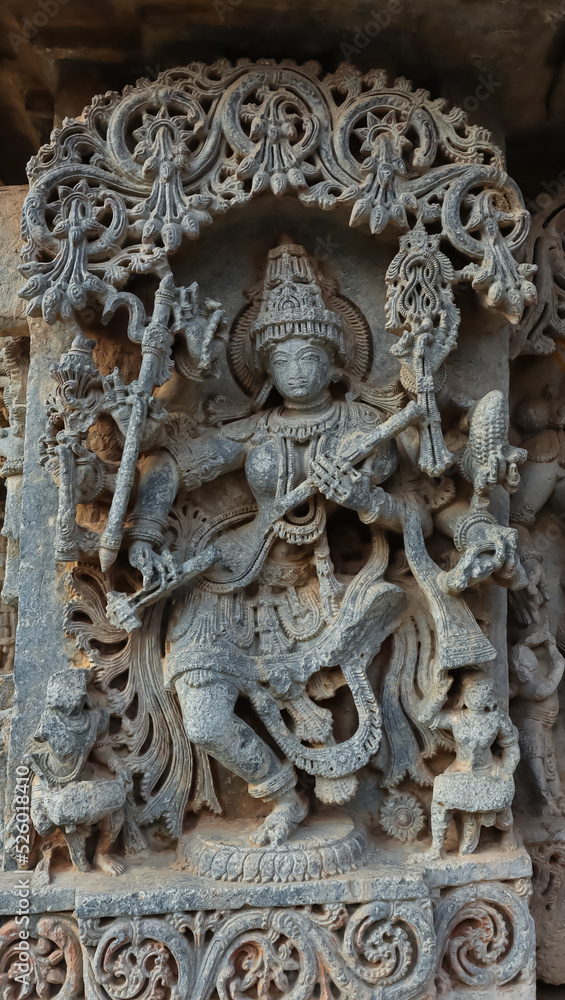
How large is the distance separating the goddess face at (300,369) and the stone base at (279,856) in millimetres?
2007

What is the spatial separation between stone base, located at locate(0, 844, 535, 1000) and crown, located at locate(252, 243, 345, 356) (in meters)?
2.44

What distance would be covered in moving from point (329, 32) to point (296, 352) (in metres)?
1.70

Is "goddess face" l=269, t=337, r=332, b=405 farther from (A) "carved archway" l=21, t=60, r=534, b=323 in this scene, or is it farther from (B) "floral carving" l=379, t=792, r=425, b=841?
(B) "floral carving" l=379, t=792, r=425, b=841

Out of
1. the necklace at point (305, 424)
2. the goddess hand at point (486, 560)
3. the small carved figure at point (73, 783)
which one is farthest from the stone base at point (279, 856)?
the necklace at point (305, 424)

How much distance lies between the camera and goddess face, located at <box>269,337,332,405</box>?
412 cm

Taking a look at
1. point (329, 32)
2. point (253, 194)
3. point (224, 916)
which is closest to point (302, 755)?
point (224, 916)

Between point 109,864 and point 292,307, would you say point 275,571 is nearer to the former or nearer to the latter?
point 292,307

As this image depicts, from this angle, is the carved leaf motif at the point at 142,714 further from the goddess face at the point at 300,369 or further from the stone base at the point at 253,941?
the goddess face at the point at 300,369

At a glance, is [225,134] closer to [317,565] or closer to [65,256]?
[65,256]

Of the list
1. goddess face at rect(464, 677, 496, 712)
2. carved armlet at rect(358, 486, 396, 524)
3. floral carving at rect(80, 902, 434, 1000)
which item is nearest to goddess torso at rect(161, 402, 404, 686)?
carved armlet at rect(358, 486, 396, 524)

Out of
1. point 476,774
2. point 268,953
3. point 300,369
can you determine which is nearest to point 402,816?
point 476,774

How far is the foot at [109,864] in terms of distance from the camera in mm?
3646

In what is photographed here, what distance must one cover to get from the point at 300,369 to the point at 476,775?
2010mm

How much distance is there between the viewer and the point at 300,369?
13.5 feet
